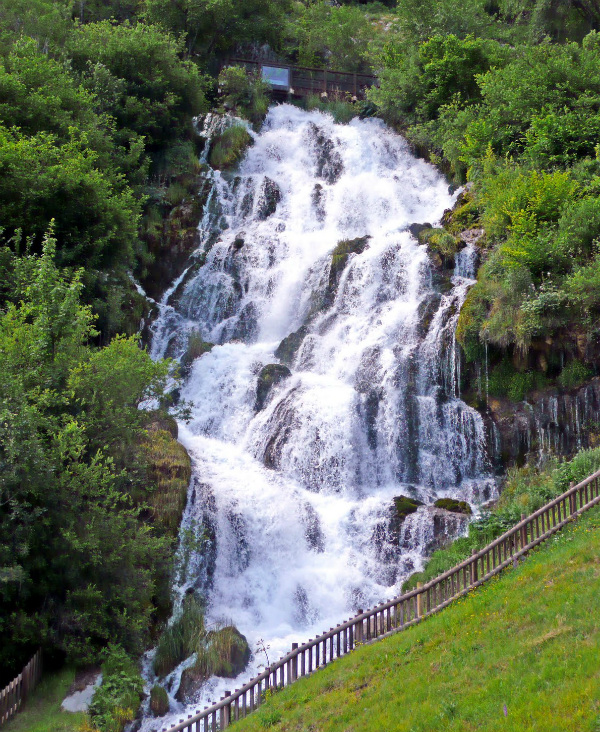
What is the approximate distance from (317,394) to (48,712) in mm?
11628

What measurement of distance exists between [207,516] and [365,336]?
8772 millimetres

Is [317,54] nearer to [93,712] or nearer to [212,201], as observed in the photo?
[212,201]

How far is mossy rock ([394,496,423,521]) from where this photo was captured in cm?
1781

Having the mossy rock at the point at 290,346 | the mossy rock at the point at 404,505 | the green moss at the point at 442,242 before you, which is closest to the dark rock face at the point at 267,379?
the mossy rock at the point at 290,346

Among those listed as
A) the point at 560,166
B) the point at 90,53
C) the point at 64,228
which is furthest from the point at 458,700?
the point at 90,53

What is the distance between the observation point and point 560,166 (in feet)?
83.0

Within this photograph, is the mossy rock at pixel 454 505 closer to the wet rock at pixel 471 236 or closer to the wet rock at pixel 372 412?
the wet rock at pixel 372 412

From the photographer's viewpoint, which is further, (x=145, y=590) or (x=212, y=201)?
(x=212, y=201)

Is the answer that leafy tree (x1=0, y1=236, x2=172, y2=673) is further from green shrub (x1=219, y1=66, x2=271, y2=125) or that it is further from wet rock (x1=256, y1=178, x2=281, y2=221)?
green shrub (x1=219, y1=66, x2=271, y2=125)

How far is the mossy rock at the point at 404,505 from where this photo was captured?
1781 centimetres

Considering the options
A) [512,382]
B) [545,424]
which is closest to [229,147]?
[512,382]

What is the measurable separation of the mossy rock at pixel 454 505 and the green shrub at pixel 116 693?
26.9ft

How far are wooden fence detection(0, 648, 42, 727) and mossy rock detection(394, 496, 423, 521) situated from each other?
873cm

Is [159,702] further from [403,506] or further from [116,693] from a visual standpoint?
[403,506]
